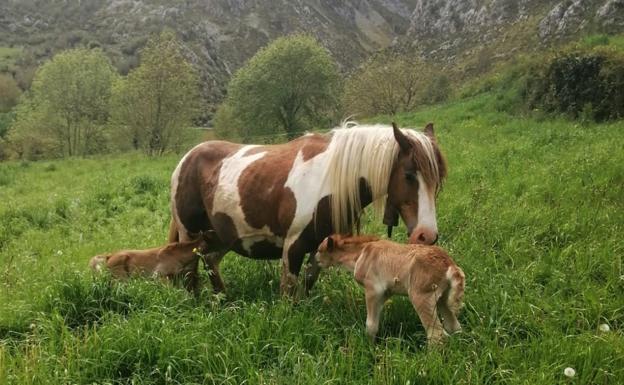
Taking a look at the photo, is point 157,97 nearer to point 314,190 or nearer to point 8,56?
point 314,190

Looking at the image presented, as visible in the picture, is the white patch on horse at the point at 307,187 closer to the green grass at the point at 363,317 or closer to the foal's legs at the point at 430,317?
the green grass at the point at 363,317

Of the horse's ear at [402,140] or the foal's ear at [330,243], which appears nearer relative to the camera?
the horse's ear at [402,140]

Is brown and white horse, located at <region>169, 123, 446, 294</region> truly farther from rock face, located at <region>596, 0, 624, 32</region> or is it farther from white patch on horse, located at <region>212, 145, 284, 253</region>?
rock face, located at <region>596, 0, 624, 32</region>

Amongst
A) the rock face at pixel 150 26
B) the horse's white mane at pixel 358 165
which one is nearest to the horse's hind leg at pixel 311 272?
the horse's white mane at pixel 358 165

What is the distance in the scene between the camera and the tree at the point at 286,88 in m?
41.6

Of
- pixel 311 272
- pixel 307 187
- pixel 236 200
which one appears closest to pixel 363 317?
pixel 311 272

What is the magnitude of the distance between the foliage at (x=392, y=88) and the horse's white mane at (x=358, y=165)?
4327 cm

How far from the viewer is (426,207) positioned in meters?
4.28

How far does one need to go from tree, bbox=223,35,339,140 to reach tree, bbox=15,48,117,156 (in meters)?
11.2

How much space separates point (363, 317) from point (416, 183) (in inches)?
53.3

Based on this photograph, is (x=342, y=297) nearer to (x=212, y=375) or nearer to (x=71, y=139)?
(x=212, y=375)

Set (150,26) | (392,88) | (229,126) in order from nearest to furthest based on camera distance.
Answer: (392,88) → (229,126) → (150,26)

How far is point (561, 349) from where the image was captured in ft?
12.0

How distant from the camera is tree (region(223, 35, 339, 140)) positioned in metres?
41.6
